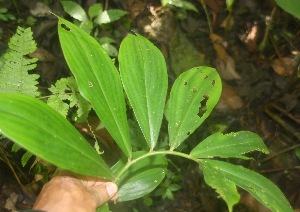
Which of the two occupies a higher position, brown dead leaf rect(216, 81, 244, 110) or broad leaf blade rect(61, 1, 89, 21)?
broad leaf blade rect(61, 1, 89, 21)

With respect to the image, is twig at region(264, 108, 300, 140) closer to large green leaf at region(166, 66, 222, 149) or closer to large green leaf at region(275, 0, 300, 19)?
large green leaf at region(275, 0, 300, 19)

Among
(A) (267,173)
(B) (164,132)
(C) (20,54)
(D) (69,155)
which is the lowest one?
(A) (267,173)

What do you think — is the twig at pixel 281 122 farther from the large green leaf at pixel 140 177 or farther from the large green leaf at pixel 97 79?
the large green leaf at pixel 97 79

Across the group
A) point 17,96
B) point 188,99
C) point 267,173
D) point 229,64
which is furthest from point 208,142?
point 229,64

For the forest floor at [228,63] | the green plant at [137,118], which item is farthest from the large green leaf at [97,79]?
the forest floor at [228,63]

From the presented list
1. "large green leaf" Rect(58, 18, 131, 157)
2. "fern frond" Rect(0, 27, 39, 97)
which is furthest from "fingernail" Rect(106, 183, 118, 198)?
"fern frond" Rect(0, 27, 39, 97)

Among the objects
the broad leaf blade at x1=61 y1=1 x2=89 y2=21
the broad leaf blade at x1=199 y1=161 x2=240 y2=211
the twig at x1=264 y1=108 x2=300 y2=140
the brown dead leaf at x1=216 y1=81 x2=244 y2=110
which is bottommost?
the twig at x1=264 y1=108 x2=300 y2=140

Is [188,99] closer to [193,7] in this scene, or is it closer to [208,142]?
[208,142]

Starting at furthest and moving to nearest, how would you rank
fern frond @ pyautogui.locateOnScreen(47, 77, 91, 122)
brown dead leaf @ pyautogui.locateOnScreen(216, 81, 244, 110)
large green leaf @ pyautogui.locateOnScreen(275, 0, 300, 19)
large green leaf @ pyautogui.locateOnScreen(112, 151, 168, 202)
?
brown dead leaf @ pyautogui.locateOnScreen(216, 81, 244, 110) → large green leaf @ pyautogui.locateOnScreen(275, 0, 300, 19) → fern frond @ pyautogui.locateOnScreen(47, 77, 91, 122) → large green leaf @ pyautogui.locateOnScreen(112, 151, 168, 202)
